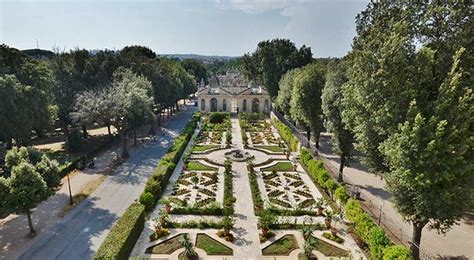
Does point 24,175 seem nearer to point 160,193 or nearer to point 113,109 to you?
point 160,193

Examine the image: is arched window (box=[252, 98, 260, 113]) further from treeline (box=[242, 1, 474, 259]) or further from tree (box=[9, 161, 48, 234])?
tree (box=[9, 161, 48, 234])

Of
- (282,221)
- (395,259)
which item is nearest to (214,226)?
(282,221)

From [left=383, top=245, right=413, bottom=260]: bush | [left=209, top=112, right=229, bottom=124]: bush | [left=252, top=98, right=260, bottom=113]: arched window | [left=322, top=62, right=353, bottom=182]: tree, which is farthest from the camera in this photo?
[left=252, top=98, right=260, bottom=113]: arched window

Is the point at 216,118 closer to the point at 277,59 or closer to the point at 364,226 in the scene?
the point at 277,59

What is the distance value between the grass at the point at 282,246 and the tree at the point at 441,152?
8.12 meters

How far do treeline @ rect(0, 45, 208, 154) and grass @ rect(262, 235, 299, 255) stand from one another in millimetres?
25271

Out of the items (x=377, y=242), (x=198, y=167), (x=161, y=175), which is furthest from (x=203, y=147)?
(x=377, y=242)

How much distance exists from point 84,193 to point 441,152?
2847 cm

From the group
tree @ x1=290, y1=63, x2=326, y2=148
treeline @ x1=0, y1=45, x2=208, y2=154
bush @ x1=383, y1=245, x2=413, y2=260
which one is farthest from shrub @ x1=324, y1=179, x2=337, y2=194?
treeline @ x1=0, y1=45, x2=208, y2=154

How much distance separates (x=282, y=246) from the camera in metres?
21.1

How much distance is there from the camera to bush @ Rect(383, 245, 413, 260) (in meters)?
16.7

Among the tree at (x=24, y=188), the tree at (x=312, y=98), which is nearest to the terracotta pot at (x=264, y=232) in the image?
the tree at (x=24, y=188)

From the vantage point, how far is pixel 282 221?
2388cm

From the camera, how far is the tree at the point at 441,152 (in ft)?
50.1
